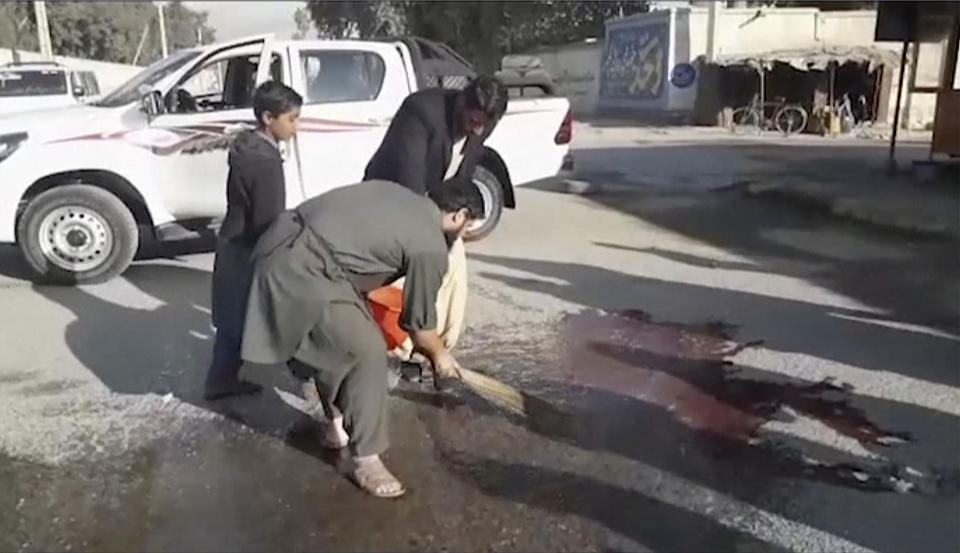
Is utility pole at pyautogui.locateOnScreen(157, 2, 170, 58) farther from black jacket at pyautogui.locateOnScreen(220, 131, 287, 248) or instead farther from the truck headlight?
black jacket at pyautogui.locateOnScreen(220, 131, 287, 248)

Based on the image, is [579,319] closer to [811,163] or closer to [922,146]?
[811,163]

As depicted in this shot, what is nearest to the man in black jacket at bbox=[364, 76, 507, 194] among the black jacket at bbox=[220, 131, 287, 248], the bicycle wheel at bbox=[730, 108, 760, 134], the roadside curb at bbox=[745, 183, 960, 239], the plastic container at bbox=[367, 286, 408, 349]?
the plastic container at bbox=[367, 286, 408, 349]

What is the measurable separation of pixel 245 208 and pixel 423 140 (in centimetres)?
99

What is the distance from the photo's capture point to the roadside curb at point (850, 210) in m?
9.48

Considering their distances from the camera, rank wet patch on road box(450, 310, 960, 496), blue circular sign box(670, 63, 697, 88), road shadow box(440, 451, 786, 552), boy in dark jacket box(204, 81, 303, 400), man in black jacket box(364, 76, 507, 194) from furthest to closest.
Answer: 1. blue circular sign box(670, 63, 697, 88)
2. man in black jacket box(364, 76, 507, 194)
3. boy in dark jacket box(204, 81, 303, 400)
4. wet patch on road box(450, 310, 960, 496)
5. road shadow box(440, 451, 786, 552)

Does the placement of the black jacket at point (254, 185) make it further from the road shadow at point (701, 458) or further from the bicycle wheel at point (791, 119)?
the bicycle wheel at point (791, 119)

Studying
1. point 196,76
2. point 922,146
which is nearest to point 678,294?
point 196,76

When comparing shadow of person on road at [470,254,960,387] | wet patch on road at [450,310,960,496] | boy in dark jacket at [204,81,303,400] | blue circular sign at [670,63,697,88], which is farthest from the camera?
blue circular sign at [670,63,697,88]

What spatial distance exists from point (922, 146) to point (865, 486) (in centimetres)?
1753

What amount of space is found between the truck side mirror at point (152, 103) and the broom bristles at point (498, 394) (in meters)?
3.76

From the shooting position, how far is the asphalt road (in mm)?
3428

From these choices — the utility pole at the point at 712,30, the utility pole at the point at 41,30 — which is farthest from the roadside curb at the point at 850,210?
the utility pole at the point at 41,30

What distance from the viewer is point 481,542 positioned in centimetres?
330

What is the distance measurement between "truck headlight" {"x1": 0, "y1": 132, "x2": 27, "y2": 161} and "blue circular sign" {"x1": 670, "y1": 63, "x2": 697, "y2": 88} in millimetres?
24536
